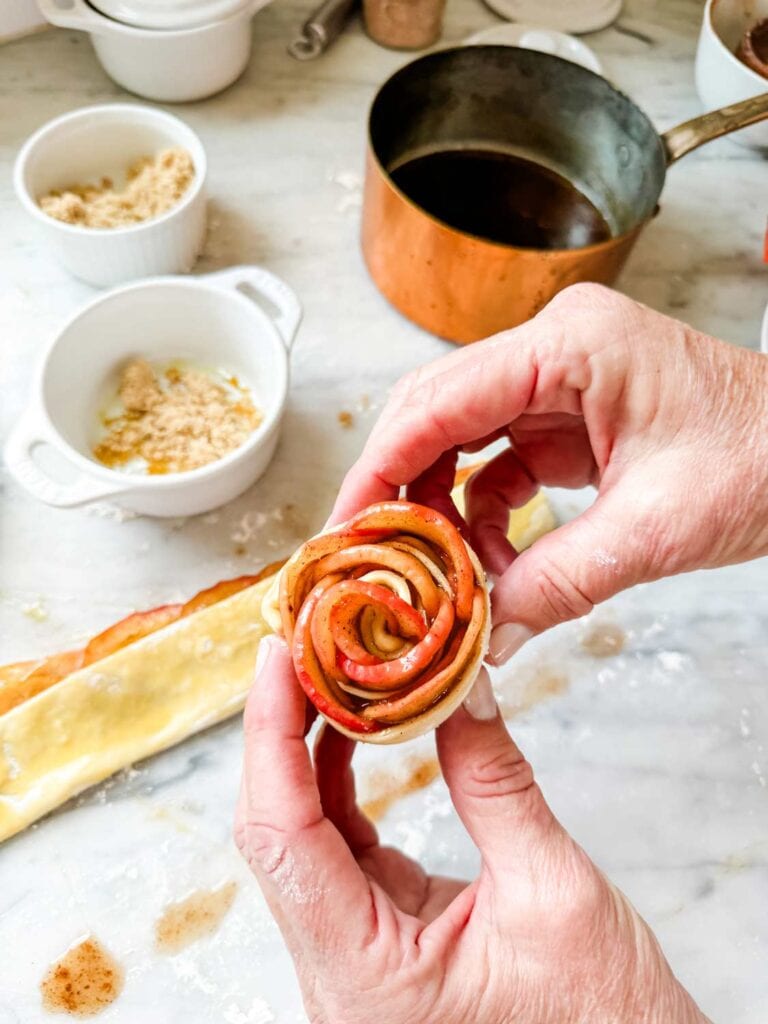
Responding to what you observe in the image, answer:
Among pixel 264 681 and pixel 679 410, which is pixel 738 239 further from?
pixel 264 681

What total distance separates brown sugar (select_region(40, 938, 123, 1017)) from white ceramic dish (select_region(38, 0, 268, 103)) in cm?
123

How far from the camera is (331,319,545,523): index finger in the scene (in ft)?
2.80

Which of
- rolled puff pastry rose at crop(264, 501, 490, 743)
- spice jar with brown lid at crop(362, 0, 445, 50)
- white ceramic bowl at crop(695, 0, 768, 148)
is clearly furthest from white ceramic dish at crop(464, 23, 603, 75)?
rolled puff pastry rose at crop(264, 501, 490, 743)

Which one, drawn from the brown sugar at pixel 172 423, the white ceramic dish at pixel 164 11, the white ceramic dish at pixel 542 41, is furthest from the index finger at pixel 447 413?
the white ceramic dish at pixel 542 41

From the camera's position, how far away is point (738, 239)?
1.47 m

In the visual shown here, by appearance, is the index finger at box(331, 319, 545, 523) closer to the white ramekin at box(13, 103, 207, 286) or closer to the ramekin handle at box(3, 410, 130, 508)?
the ramekin handle at box(3, 410, 130, 508)

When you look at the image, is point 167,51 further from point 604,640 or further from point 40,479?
point 604,640

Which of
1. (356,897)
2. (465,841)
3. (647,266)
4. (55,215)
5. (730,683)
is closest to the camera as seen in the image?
(356,897)

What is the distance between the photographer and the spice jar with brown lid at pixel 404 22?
1.54 metres

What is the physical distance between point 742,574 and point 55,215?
3.55ft

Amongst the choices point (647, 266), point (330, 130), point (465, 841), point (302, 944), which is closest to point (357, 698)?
point (302, 944)

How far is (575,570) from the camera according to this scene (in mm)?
769

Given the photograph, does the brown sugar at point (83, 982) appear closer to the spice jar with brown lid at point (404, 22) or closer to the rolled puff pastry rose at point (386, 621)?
the rolled puff pastry rose at point (386, 621)

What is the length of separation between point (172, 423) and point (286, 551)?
230 mm
